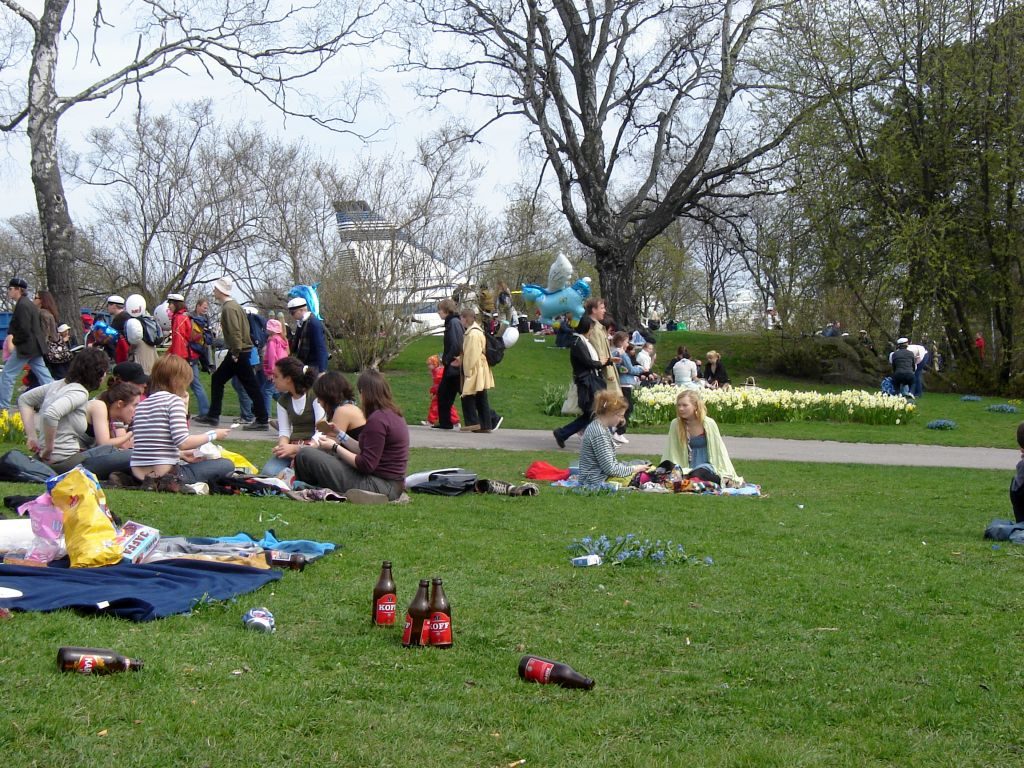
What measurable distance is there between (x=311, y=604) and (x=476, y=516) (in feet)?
9.89

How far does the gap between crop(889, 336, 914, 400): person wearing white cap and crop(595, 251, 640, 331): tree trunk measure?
8.32 metres

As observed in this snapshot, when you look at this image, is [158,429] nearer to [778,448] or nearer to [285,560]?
[285,560]

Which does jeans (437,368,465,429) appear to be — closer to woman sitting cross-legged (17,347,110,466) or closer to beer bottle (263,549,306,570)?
woman sitting cross-legged (17,347,110,466)

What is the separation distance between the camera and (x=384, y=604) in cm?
519

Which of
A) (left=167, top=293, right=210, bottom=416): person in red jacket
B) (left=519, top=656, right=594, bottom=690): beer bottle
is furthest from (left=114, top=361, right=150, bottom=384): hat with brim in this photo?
(left=519, top=656, right=594, bottom=690): beer bottle

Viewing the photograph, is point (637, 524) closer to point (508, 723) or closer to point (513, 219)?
point (508, 723)

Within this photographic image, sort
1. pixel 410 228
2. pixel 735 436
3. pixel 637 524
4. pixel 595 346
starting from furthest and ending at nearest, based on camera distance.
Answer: pixel 410 228 → pixel 735 436 → pixel 595 346 → pixel 637 524

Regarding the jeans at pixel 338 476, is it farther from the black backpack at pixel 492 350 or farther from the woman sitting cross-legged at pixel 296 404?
A: the black backpack at pixel 492 350

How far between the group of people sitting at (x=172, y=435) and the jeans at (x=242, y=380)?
4.14 meters

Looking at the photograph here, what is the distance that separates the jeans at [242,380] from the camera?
14375 mm

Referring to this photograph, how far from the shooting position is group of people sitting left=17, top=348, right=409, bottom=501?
8930mm

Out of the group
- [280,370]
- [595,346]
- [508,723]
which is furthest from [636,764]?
[595,346]

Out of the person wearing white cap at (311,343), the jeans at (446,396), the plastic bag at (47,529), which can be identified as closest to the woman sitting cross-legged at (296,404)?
the person wearing white cap at (311,343)

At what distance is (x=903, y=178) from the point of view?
28.0 meters
